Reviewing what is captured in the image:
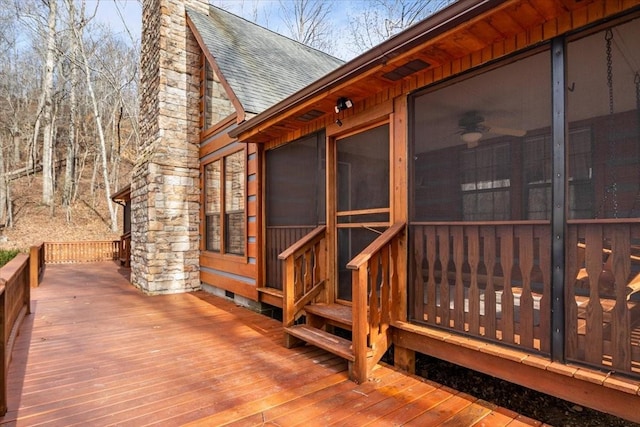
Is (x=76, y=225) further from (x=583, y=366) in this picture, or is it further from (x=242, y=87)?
(x=583, y=366)

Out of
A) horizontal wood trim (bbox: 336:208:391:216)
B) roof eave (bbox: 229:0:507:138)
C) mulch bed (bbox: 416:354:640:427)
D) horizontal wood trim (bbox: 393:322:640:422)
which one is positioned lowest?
mulch bed (bbox: 416:354:640:427)

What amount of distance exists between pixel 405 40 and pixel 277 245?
3114 millimetres

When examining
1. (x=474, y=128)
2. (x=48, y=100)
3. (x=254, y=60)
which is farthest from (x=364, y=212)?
(x=48, y=100)

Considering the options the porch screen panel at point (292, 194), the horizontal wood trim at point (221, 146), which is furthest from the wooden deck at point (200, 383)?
the horizontal wood trim at point (221, 146)

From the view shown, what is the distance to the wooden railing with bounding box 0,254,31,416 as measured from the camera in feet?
7.82

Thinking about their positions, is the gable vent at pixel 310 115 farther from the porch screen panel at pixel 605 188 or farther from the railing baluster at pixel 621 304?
the railing baluster at pixel 621 304

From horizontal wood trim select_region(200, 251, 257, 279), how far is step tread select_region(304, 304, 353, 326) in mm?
1705

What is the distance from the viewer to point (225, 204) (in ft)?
21.0

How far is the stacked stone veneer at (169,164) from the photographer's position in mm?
6703

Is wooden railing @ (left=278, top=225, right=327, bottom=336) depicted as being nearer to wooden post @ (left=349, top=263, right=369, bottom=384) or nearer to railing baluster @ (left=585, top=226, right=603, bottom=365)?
wooden post @ (left=349, top=263, right=369, bottom=384)

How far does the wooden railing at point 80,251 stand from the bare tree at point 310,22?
451 inches

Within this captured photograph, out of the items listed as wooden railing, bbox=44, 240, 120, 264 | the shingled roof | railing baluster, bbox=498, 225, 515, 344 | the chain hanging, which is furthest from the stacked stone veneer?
wooden railing, bbox=44, 240, 120, 264

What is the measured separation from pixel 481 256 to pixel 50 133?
18.7 metres

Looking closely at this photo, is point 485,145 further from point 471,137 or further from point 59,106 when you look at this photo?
point 59,106
